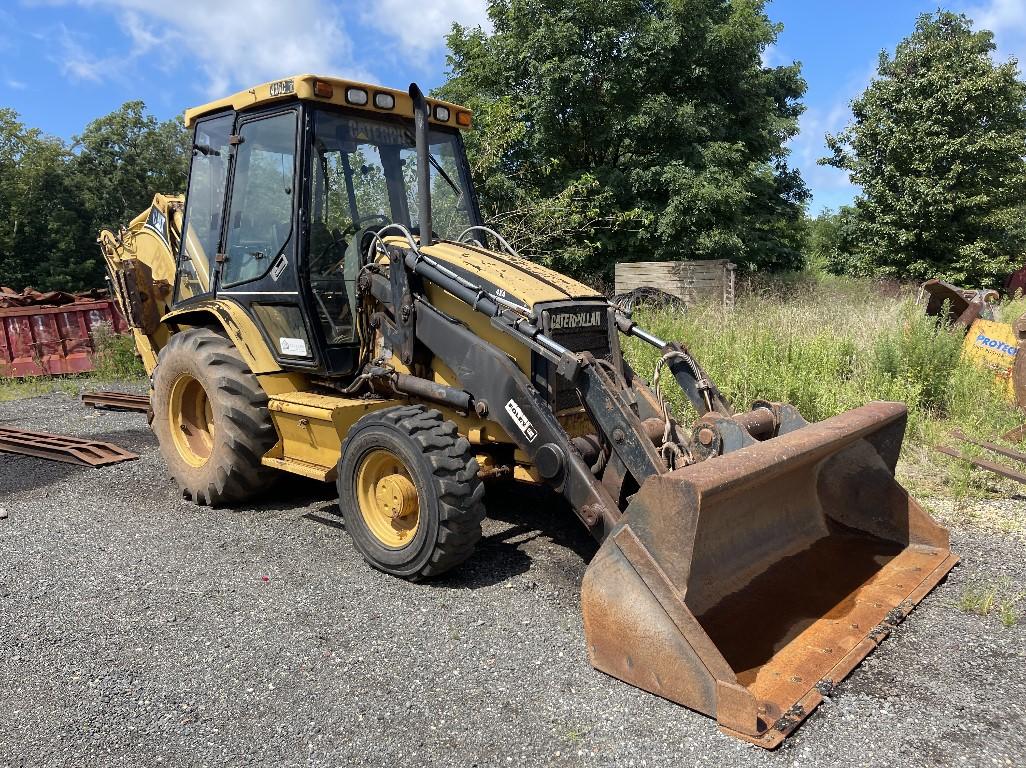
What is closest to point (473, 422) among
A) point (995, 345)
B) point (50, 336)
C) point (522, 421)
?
point (522, 421)

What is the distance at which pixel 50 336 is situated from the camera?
12.3m

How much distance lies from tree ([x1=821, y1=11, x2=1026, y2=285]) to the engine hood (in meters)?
16.9

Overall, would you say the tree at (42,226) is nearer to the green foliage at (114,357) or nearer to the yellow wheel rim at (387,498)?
the green foliage at (114,357)

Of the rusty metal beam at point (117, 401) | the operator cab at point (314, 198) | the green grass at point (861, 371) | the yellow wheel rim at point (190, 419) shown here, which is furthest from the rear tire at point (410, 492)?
the rusty metal beam at point (117, 401)

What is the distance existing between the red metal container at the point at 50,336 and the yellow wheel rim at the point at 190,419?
759 centimetres

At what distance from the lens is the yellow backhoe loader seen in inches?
128

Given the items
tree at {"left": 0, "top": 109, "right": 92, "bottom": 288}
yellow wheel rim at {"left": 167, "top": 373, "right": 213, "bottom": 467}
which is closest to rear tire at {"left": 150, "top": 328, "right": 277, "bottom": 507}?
yellow wheel rim at {"left": 167, "top": 373, "right": 213, "bottom": 467}

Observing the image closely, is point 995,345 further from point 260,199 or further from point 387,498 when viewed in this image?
point 260,199

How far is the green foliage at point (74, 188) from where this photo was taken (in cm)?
2844

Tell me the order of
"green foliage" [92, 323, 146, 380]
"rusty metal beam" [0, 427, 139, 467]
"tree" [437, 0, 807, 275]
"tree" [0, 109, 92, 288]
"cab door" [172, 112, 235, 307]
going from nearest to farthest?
1. "cab door" [172, 112, 235, 307]
2. "rusty metal beam" [0, 427, 139, 467]
3. "green foliage" [92, 323, 146, 380]
4. "tree" [437, 0, 807, 275]
5. "tree" [0, 109, 92, 288]

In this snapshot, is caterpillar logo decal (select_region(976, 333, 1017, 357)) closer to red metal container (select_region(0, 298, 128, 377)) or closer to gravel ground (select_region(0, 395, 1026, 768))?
gravel ground (select_region(0, 395, 1026, 768))

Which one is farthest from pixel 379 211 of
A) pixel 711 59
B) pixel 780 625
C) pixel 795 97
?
pixel 795 97

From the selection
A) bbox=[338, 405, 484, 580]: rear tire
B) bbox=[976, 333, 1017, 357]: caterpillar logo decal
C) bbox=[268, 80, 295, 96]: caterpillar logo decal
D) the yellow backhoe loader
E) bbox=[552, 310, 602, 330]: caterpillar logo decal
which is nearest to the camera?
the yellow backhoe loader

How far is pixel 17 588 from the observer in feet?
14.4
